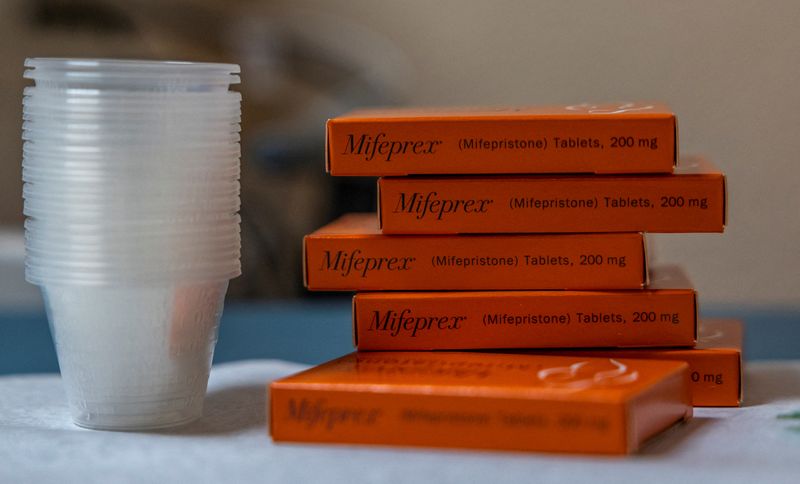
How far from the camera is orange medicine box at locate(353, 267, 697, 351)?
808 millimetres

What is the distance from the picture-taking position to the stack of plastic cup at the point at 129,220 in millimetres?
721

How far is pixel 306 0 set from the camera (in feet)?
7.19

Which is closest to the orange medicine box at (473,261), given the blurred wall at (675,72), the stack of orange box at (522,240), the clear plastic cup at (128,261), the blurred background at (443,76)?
the stack of orange box at (522,240)

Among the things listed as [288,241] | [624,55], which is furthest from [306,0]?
[624,55]

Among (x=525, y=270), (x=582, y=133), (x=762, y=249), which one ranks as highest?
(x=582, y=133)

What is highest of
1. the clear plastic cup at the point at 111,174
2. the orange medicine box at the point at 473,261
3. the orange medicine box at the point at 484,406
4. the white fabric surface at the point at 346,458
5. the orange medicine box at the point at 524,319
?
the clear plastic cup at the point at 111,174

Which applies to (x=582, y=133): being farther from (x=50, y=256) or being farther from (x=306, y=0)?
(x=306, y=0)

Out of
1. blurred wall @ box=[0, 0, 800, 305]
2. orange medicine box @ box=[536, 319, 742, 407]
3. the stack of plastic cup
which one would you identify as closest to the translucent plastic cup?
the stack of plastic cup

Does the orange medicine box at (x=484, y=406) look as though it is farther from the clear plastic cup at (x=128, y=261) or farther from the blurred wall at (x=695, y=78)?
the blurred wall at (x=695, y=78)

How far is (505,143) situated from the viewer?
31.5 inches

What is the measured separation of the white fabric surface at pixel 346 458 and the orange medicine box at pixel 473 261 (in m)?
0.12

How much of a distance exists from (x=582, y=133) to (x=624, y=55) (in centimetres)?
134

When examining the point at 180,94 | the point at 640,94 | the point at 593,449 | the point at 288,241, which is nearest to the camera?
the point at 593,449

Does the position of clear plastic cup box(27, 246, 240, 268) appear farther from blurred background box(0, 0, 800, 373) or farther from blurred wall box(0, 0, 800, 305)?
blurred wall box(0, 0, 800, 305)
